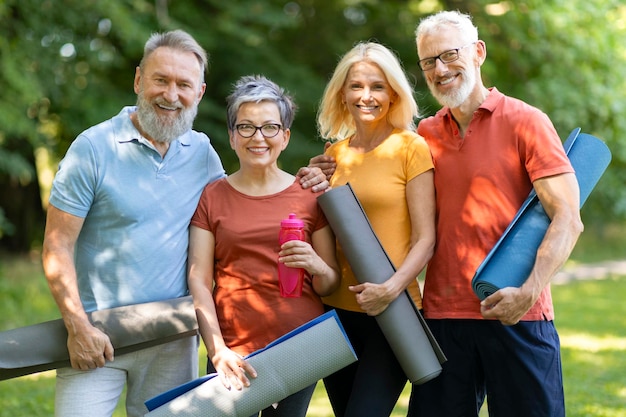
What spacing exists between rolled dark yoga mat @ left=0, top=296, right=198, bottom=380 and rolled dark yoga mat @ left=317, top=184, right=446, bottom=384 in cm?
80

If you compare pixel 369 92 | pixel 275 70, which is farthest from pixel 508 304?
pixel 275 70

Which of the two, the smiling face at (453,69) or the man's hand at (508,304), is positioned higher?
the smiling face at (453,69)

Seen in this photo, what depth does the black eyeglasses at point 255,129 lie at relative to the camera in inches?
142

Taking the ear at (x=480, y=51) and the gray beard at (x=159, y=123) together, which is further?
the ear at (x=480, y=51)

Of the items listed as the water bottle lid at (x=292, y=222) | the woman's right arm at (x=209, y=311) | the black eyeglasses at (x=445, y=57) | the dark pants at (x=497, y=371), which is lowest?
the dark pants at (x=497, y=371)

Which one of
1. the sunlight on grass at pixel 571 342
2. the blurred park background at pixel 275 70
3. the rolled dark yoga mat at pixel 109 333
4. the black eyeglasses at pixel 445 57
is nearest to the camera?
the rolled dark yoga mat at pixel 109 333

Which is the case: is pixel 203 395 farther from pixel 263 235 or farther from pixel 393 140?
pixel 393 140

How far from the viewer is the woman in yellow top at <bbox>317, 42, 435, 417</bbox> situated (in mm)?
3668

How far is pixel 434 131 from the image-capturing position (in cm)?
395

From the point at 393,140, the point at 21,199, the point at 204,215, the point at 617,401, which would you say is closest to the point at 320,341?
the point at 204,215

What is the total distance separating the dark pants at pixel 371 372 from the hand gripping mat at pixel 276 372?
36 centimetres

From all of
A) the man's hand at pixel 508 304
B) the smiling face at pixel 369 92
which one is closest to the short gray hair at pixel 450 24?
the smiling face at pixel 369 92

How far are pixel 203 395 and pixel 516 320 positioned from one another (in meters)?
1.39

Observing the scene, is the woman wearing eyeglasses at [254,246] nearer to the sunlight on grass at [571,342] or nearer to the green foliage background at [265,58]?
the sunlight on grass at [571,342]
